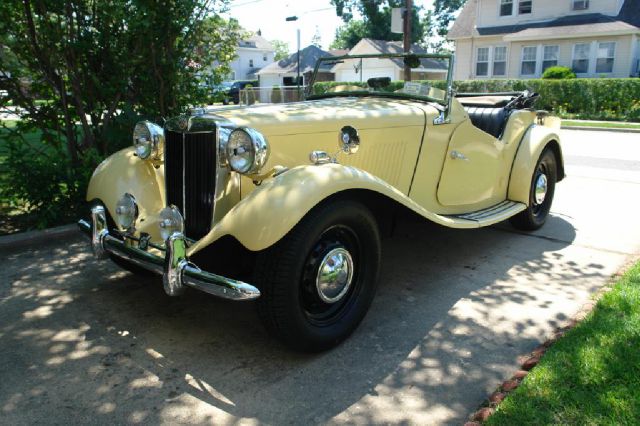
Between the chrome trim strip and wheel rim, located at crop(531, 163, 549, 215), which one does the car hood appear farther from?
wheel rim, located at crop(531, 163, 549, 215)

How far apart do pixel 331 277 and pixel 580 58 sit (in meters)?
24.6

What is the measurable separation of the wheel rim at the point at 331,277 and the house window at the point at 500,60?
82.2 ft

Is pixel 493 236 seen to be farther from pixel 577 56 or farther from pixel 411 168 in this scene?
pixel 577 56

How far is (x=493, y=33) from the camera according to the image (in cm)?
2555

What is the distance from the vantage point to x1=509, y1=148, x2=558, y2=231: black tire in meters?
5.34

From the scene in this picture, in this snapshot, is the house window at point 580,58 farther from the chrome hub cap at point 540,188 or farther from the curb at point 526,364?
the curb at point 526,364

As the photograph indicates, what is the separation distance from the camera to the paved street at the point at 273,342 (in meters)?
2.62

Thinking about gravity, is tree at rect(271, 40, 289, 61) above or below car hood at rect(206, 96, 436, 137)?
above

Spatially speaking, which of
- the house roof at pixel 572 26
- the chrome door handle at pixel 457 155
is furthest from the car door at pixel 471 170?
the house roof at pixel 572 26

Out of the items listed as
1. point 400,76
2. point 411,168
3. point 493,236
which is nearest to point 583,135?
point 493,236

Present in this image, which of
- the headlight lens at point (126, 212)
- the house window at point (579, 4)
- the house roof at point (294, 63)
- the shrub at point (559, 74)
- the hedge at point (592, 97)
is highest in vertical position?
the house window at point (579, 4)

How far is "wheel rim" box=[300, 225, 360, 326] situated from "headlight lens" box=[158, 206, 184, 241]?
0.75 meters

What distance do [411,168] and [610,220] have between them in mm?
3073

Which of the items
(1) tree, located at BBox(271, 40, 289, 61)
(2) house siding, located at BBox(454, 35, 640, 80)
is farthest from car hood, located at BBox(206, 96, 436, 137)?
(1) tree, located at BBox(271, 40, 289, 61)
